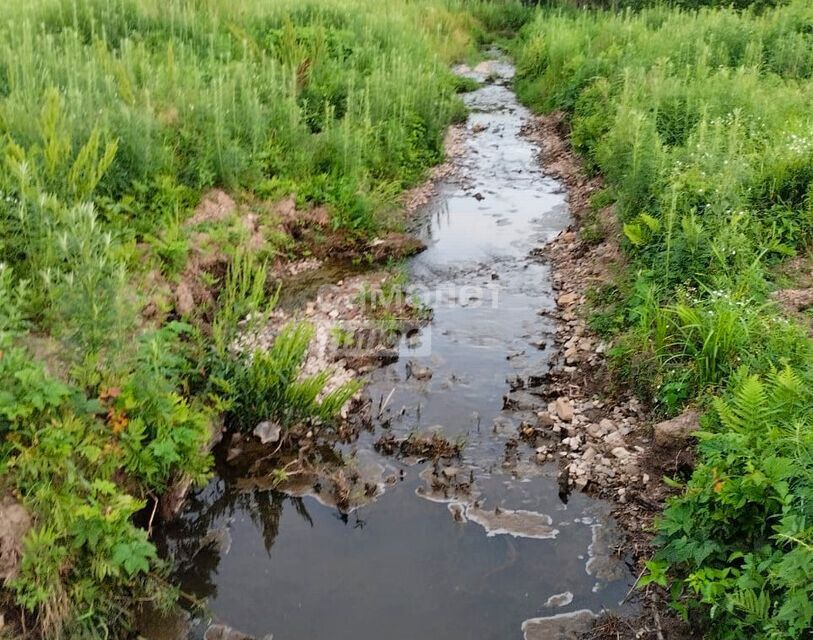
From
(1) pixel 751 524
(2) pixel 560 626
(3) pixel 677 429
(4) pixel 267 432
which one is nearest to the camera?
(1) pixel 751 524

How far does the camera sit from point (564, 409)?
227 inches

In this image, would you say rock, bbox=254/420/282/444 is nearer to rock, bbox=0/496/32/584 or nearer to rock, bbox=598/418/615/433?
rock, bbox=0/496/32/584

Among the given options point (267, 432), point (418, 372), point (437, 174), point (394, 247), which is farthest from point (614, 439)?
point (437, 174)

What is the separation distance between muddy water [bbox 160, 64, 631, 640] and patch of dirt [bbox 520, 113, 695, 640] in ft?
0.46

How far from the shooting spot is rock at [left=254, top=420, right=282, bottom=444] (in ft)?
17.3

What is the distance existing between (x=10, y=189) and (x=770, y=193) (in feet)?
23.0

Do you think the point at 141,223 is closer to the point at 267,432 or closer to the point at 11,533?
the point at 267,432

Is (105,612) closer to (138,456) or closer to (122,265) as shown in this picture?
(138,456)

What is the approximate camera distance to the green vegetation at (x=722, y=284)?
3447 mm

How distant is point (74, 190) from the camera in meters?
5.57

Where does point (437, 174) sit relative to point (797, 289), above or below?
below

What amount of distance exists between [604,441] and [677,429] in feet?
2.01

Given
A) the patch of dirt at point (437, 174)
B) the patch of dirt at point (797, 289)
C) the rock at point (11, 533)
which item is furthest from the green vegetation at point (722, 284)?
the rock at point (11, 533)

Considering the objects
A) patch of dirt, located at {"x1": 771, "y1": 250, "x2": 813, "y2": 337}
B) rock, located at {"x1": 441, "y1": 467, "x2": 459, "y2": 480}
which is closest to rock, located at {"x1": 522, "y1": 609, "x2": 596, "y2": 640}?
rock, located at {"x1": 441, "y1": 467, "x2": 459, "y2": 480}
